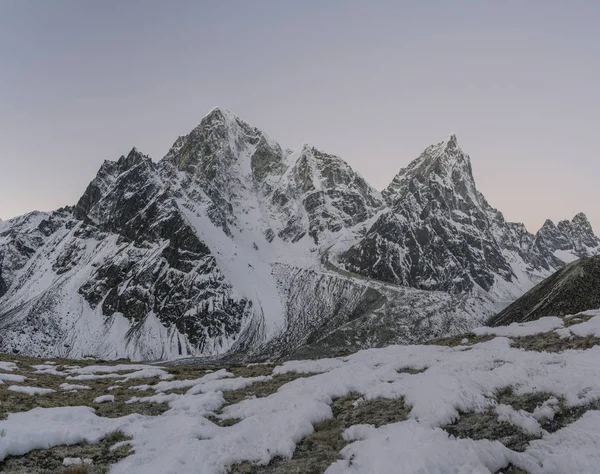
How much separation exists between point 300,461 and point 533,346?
16.3 m

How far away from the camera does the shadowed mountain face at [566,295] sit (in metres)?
98.1

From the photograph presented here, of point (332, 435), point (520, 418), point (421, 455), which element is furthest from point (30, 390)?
point (520, 418)

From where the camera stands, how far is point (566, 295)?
342ft

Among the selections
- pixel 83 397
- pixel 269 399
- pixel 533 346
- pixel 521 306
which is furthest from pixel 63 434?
pixel 521 306

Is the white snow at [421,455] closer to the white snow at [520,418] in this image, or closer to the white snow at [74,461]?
the white snow at [520,418]

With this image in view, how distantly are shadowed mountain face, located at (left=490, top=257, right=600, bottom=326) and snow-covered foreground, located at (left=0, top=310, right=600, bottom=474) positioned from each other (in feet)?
287

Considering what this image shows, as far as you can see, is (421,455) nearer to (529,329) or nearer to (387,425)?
(387,425)

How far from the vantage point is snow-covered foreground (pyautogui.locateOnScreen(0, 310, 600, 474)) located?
32.9 feet

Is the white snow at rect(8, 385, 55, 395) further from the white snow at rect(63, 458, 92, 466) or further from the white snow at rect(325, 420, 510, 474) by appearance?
the white snow at rect(325, 420, 510, 474)

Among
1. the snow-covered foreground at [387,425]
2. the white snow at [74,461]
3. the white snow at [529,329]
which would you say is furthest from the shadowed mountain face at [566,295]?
the white snow at [74,461]

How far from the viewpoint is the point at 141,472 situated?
11.2m

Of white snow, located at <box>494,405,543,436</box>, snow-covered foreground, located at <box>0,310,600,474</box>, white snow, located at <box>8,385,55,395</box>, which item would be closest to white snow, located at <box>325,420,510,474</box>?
snow-covered foreground, located at <box>0,310,600,474</box>

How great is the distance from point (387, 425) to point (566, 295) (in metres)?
113

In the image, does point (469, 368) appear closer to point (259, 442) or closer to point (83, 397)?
point (259, 442)
